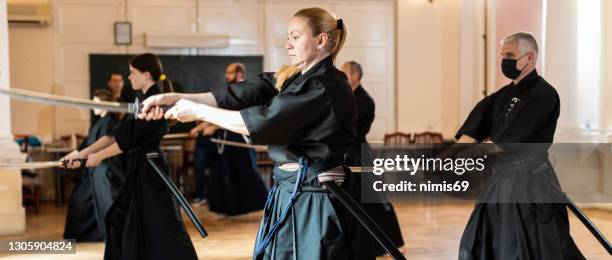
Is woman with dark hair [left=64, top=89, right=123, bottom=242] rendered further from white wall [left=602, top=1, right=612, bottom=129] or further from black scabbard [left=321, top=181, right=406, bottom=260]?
white wall [left=602, top=1, right=612, bottom=129]

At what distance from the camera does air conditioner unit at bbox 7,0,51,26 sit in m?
9.28

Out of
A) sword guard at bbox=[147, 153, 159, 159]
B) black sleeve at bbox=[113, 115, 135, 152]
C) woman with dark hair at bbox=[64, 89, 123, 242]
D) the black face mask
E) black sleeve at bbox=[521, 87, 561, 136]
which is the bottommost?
woman with dark hair at bbox=[64, 89, 123, 242]

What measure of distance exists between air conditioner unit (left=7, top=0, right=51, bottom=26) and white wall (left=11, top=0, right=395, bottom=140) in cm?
11

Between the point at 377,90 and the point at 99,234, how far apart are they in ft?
16.8

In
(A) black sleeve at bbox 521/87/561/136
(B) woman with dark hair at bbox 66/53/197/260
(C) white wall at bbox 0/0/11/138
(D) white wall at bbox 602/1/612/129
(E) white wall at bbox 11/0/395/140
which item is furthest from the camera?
(E) white wall at bbox 11/0/395/140

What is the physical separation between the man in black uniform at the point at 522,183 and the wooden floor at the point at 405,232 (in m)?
1.79

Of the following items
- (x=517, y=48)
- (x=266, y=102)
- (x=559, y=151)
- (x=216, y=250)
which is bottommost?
(x=216, y=250)

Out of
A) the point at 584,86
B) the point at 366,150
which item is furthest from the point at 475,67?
the point at 366,150

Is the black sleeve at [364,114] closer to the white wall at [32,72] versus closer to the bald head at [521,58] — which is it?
the bald head at [521,58]

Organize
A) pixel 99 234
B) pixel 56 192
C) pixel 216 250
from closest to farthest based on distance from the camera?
pixel 216 250, pixel 99 234, pixel 56 192

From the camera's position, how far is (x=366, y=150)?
5469 mm

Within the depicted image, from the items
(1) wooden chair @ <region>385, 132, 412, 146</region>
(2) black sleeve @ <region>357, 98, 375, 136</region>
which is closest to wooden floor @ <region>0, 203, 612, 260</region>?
(2) black sleeve @ <region>357, 98, 375, 136</region>

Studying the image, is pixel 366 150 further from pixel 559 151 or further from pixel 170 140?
pixel 170 140

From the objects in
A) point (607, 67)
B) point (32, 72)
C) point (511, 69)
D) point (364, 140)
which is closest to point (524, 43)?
point (511, 69)
